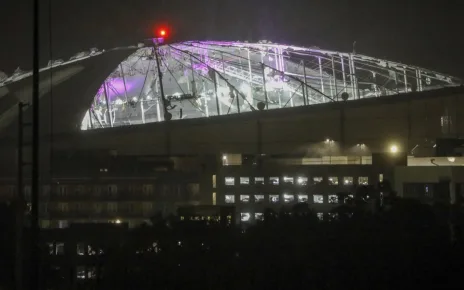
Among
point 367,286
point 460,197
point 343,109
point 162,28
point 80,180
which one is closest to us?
point 367,286

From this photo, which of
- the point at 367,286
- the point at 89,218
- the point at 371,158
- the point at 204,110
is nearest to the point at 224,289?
the point at 367,286

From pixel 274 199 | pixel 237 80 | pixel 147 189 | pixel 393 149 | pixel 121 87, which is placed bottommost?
pixel 274 199

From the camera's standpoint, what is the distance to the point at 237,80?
11562 millimetres

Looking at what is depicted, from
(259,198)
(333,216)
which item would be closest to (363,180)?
(259,198)

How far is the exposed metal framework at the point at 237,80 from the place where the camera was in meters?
10.8

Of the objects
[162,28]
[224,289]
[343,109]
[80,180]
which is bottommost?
[224,289]

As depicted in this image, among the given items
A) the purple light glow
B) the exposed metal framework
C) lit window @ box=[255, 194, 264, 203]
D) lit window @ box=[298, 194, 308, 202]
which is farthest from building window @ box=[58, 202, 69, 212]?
the purple light glow

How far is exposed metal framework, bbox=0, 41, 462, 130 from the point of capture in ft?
35.3

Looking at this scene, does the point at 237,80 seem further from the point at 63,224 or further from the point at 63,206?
the point at 63,224

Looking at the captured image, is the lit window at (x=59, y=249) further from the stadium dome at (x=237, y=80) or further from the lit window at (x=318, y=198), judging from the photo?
the stadium dome at (x=237, y=80)

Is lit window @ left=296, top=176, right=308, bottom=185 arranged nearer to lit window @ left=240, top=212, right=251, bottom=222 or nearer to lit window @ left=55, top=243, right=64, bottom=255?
lit window @ left=240, top=212, right=251, bottom=222

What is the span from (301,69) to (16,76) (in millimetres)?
5605

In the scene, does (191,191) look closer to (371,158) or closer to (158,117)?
(371,158)

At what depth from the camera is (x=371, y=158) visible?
6555 mm
